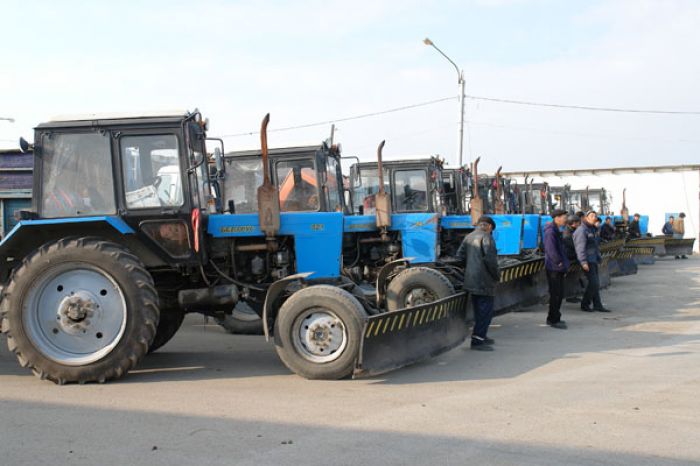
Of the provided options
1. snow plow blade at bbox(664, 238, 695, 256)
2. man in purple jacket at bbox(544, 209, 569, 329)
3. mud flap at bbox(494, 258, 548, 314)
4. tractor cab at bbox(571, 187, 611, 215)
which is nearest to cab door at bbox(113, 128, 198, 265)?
mud flap at bbox(494, 258, 548, 314)

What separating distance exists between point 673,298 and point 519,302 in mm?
4789

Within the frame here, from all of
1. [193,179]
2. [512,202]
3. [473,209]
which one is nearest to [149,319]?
[193,179]

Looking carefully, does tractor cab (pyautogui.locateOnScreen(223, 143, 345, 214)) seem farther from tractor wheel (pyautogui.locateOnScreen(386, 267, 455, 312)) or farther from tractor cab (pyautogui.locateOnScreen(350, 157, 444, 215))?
tractor cab (pyautogui.locateOnScreen(350, 157, 444, 215))

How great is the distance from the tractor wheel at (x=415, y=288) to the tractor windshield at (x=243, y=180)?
7.65ft

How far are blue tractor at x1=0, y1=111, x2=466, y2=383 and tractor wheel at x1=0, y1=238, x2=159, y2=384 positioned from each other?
0.04 feet

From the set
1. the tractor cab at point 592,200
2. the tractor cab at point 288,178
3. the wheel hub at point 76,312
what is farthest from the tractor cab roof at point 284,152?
the tractor cab at point 592,200

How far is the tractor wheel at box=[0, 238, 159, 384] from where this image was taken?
21.2 feet

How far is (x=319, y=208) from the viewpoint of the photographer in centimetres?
955

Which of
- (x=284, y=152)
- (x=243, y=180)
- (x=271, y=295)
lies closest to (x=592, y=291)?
(x=284, y=152)

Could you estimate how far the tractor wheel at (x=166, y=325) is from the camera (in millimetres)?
7941

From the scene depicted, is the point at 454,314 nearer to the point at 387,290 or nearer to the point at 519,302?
the point at 387,290

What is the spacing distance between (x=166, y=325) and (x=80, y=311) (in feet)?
5.20

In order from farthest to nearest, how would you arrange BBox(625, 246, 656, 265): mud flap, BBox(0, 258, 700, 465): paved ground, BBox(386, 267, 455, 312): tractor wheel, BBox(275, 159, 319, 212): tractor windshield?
BBox(625, 246, 656, 265): mud flap < BBox(275, 159, 319, 212): tractor windshield < BBox(386, 267, 455, 312): tractor wheel < BBox(0, 258, 700, 465): paved ground

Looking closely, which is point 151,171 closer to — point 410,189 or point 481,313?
point 481,313
